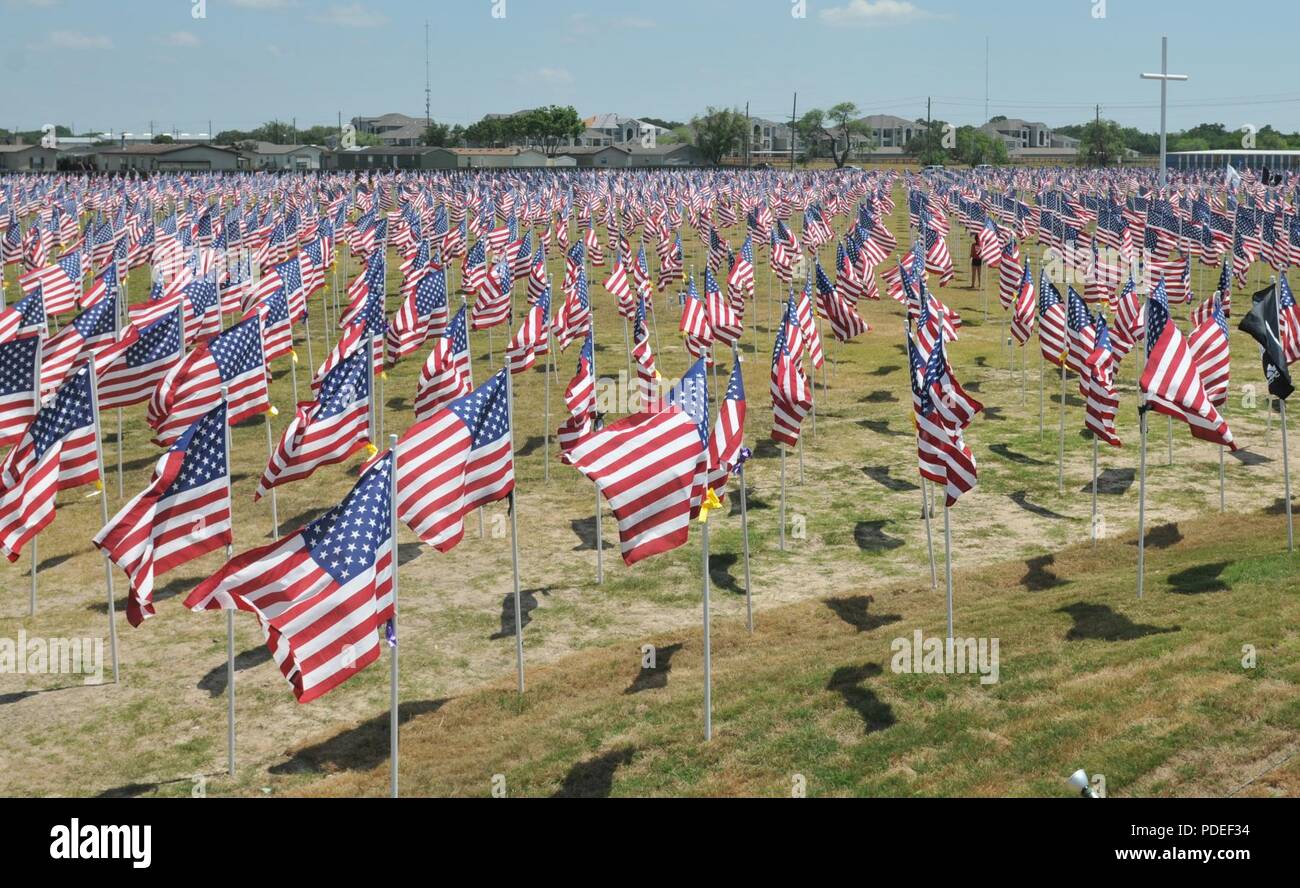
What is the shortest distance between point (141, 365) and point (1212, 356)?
17063mm

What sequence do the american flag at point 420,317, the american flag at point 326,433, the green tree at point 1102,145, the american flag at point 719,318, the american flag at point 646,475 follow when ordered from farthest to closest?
the green tree at point 1102,145, the american flag at point 719,318, the american flag at point 420,317, the american flag at point 326,433, the american flag at point 646,475

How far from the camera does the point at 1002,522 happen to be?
81.4 ft

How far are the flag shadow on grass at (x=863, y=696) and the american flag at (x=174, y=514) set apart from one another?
7395mm

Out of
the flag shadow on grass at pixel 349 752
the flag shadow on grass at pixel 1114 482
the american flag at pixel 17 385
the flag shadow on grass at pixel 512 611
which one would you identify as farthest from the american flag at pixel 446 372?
the flag shadow on grass at pixel 1114 482

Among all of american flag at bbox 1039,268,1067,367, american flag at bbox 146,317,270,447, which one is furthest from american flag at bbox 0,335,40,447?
american flag at bbox 1039,268,1067,367

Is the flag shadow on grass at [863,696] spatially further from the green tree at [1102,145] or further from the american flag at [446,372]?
the green tree at [1102,145]

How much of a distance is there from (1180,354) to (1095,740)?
767 cm

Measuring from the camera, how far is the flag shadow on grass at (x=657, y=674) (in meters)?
17.1

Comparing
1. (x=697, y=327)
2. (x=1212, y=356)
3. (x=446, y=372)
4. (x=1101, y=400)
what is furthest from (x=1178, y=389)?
(x=697, y=327)

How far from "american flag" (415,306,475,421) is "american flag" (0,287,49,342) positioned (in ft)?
28.2

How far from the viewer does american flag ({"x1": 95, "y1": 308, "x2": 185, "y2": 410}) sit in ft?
71.5

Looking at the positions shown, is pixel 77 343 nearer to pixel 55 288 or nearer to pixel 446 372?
pixel 446 372

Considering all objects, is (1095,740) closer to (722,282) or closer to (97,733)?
(97,733)
